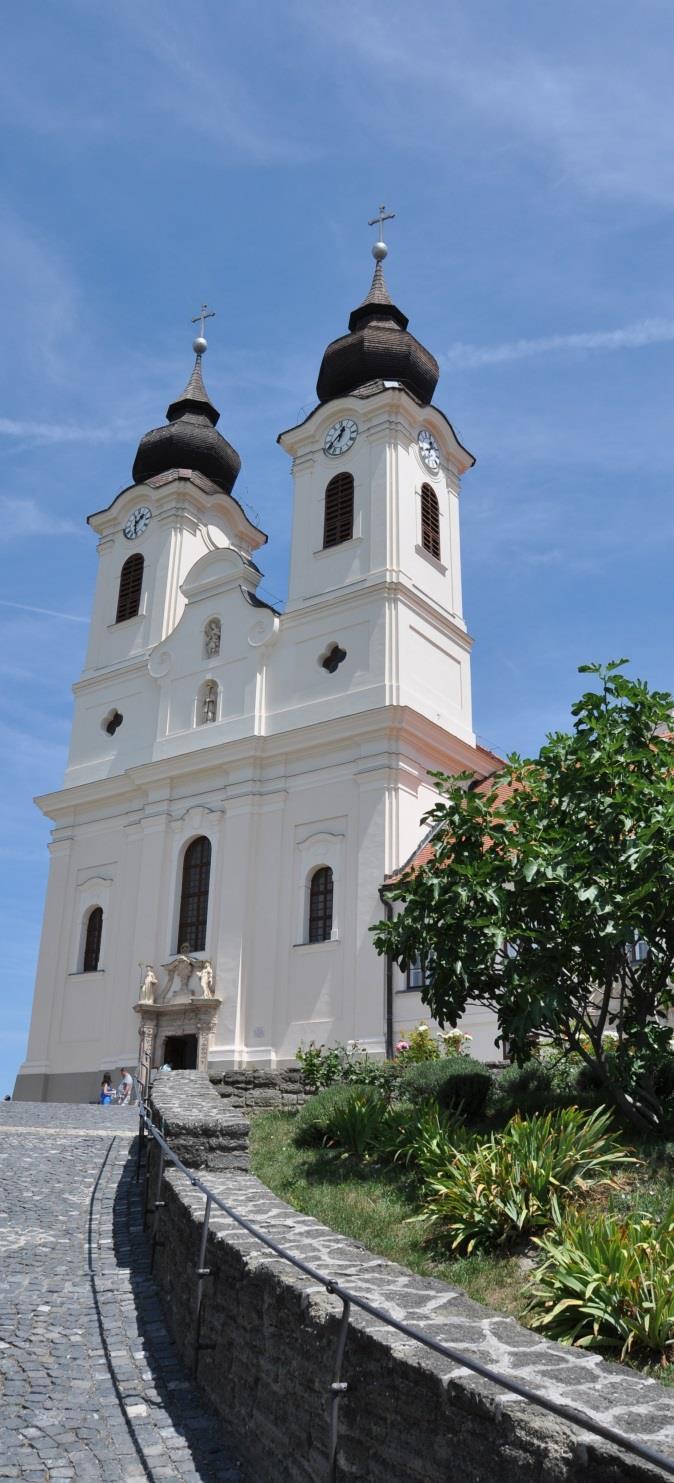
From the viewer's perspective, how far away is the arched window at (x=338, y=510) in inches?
1240

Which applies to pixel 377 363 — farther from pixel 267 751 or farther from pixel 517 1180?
pixel 517 1180

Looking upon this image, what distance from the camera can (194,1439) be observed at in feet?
20.2

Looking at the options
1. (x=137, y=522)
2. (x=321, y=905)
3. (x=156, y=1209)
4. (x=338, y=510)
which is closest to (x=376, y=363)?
(x=338, y=510)

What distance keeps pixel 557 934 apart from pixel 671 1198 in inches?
127

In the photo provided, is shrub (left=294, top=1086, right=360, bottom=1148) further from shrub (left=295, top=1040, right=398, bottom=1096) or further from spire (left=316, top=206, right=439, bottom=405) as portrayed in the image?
spire (left=316, top=206, right=439, bottom=405)

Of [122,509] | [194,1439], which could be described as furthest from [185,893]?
[194,1439]

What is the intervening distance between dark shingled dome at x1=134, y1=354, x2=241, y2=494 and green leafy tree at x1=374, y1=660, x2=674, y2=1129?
2688 centimetres

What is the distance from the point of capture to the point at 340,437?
3266cm

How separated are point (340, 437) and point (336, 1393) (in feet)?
97.8

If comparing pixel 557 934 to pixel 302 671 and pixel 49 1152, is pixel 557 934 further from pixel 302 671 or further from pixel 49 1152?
pixel 302 671

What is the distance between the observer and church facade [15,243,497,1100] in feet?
89.6

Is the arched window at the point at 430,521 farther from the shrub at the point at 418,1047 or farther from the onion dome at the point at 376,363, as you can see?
the shrub at the point at 418,1047

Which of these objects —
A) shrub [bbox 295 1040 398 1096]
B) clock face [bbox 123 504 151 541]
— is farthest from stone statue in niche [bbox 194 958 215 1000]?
clock face [bbox 123 504 151 541]

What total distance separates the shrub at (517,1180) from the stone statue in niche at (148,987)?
1961 centimetres
